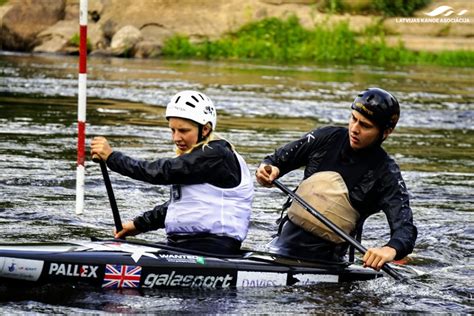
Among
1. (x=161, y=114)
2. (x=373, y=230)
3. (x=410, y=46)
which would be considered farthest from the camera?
(x=410, y=46)

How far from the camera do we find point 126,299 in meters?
7.66

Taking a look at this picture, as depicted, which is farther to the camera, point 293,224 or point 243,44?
point 243,44

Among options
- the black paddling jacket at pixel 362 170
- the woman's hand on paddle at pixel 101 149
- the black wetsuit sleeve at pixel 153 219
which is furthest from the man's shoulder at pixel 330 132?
the woman's hand on paddle at pixel 101 149

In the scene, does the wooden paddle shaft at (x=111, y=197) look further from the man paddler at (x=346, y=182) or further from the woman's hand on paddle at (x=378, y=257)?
the woman's hand on paddle at (x=378, y=257)

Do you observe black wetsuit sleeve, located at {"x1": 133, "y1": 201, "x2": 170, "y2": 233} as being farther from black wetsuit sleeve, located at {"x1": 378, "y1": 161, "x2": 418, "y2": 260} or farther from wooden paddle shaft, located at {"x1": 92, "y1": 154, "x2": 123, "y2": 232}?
black wetsuit sleeve, located at {"x1": 378, "y1": 161, "x2": 418, "y2": 260}

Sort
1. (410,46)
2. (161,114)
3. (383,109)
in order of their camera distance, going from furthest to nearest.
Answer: (410,46) → (161,114) → (383,109)

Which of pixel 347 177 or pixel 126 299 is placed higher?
pixel 347 177

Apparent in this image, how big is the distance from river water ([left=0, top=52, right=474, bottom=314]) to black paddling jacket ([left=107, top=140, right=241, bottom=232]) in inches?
32.1

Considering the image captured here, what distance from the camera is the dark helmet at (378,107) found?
8297 millimetres

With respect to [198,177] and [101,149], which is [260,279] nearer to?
[198,177]

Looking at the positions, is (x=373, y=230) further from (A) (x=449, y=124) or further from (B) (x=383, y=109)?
(A) (x=449, y=124)

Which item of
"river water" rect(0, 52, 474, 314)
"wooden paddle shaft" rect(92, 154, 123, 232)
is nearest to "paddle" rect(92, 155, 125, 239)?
"wooden paddle shaft" rect(92, 154, 123, 232)

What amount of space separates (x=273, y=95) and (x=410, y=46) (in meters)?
17.0

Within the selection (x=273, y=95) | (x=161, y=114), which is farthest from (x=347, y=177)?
(x=273, y=95)
